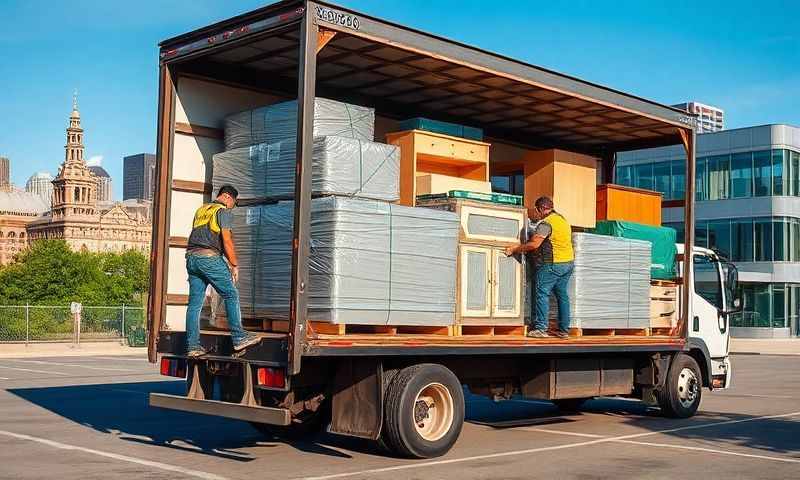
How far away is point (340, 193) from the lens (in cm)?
912

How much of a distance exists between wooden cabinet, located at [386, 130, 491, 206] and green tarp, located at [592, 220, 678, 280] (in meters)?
2.45

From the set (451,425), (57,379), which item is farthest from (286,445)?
(57,379)

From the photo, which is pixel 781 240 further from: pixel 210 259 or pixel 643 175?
pixel 210 259

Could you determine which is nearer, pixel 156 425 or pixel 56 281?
pixel 156 425

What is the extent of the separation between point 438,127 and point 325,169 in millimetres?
2532

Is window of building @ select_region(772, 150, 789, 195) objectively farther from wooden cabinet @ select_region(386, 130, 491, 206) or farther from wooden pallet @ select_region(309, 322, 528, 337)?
wooden pallet @ select_region(309, 322, 528, 337)

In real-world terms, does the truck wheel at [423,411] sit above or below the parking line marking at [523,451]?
above

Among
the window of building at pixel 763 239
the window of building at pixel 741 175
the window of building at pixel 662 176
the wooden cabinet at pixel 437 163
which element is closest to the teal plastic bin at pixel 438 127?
the wooden cabinet at pixel 437 163

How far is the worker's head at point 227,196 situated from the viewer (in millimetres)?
9609

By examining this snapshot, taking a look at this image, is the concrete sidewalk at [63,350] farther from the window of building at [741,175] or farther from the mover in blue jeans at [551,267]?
the window of building at [741,175]

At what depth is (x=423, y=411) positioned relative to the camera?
9.62 m

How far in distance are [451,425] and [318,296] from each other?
2.02m

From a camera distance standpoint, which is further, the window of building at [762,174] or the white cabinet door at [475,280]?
the window of building at [762,174]

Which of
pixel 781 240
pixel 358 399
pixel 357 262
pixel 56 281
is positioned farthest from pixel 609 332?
pixel 56 281
